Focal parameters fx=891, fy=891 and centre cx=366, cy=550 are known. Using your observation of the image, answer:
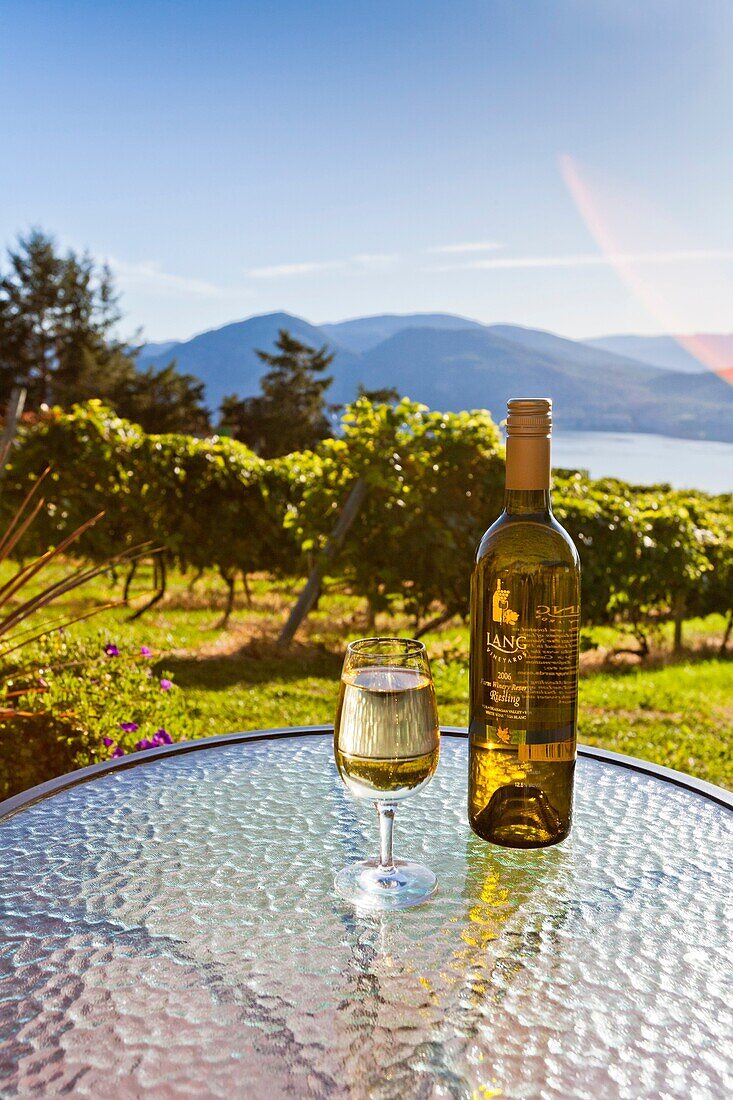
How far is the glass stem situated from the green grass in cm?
220

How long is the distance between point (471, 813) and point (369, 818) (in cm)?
19

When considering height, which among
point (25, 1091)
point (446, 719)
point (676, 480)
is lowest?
point (446, 719)

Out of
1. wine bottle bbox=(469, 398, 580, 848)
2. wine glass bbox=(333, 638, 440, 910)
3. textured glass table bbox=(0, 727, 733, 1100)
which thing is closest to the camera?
textured glass table bbox=(0, 727, 733, 1100)

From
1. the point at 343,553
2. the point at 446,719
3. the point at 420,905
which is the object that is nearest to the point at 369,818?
the point at 420,905

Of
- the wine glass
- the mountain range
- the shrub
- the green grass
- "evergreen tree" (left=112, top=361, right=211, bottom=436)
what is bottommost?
the green grass

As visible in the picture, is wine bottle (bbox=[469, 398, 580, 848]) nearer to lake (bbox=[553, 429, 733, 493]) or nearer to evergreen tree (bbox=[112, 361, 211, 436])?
lake (bbox=[553, 429, 733, 493])

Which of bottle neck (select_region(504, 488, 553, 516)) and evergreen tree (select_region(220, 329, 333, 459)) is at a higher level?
evergreen tree (select_region(220, 329, 333, 459))

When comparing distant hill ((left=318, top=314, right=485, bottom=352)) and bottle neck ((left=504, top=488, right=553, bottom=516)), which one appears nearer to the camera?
bottle neck ((left=504, top=488, right=553, bottom=516))

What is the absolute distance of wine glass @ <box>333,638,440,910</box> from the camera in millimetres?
1262

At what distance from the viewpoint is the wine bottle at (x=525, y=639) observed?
138 centimetres

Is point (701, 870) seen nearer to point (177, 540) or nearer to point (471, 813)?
point (471, 813)

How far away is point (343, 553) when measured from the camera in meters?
7.41

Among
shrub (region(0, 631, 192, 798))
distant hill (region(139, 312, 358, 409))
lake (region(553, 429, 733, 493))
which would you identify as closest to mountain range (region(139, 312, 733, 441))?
distant hill (region(139, 312, 358, 409))

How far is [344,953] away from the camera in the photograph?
1.14m
